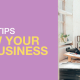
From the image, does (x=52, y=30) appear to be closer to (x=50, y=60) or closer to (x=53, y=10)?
(x=53, y=10)

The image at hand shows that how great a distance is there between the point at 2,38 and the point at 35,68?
0.56 meters

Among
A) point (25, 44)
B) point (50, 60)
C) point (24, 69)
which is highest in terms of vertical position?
point (25, 44)

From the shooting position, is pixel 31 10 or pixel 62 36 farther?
pixel 62 36

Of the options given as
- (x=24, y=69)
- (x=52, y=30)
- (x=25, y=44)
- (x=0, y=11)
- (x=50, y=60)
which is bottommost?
(x=24, y=69)

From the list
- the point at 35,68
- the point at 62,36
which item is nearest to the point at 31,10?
the point at 35,68

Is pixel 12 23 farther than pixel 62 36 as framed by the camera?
No

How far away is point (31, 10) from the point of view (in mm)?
1504

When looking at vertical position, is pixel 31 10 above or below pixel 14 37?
above

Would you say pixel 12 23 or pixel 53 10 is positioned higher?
pixel 53 10

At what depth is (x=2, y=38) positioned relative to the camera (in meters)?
1.49

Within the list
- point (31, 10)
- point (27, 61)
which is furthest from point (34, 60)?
point (31, 10)

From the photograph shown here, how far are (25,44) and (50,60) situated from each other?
375 millimetres

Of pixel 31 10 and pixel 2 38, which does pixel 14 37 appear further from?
pixel 31 10

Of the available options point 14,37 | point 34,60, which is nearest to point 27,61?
point 34,60
